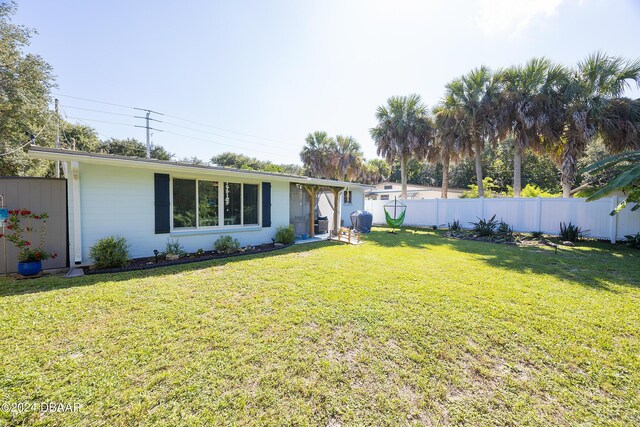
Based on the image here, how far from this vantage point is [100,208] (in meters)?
5.48

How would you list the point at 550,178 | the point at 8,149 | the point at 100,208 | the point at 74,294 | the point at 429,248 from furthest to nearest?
the point at 550,178, the point at 8,149, the point at 429,248, the point at 100,208, the point at 74,294

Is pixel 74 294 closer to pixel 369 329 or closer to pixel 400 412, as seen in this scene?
pixel 369 329

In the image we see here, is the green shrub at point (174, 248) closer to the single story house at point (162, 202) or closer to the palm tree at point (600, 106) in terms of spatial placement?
the single story house at point (162, 202)

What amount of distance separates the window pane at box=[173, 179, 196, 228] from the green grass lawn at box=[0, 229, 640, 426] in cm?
214

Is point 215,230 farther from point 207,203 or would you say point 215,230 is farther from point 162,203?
point 162,203

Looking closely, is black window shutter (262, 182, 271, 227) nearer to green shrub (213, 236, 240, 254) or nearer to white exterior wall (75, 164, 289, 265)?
green shrub (213, 236, 240, 254)

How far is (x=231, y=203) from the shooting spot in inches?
299

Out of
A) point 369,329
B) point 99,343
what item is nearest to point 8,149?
point 99,343

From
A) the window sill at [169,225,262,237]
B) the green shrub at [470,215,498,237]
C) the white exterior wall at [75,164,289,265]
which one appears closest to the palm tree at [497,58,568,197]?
the green shrub at [470,215,498,237]

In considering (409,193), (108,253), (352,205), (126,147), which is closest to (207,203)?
(108,253)

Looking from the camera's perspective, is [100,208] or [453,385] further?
[100,208]

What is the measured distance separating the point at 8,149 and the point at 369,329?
20461 millimetres

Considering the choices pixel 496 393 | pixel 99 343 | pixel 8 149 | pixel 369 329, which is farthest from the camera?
pixel 8 149

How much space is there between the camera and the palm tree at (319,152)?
69.3ft
